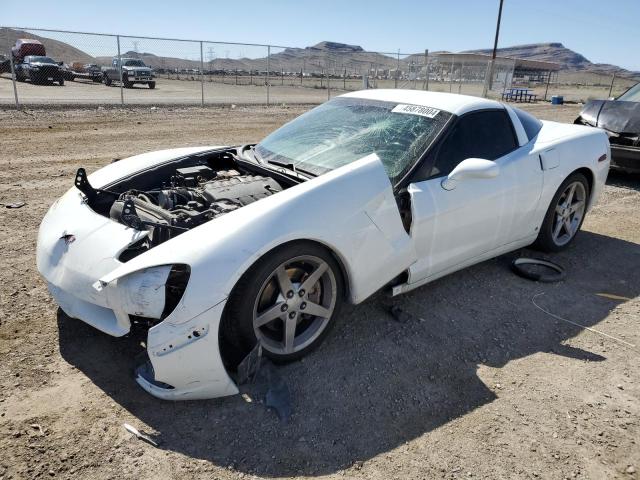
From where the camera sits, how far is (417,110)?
362 centimetres

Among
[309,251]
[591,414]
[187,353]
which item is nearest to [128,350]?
[187,353]

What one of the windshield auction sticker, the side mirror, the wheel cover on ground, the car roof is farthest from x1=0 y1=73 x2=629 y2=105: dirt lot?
the side mirror

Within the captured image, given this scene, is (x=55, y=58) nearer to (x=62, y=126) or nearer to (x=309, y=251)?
(x=62, y=126)

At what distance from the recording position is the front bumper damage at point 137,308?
2.29 metres

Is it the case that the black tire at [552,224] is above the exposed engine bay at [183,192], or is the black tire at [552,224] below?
below

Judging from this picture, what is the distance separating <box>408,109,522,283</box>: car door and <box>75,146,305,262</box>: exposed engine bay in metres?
0.88

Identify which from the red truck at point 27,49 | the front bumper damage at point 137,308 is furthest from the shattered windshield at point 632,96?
the red truck at point 27,49

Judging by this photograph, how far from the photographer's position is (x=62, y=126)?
10883 mm

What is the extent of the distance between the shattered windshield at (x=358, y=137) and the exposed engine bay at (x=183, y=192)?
0.22 metres

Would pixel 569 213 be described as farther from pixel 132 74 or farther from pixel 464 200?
pixel 132 74

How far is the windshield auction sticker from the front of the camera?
356 cm

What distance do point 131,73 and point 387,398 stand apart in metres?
24.2

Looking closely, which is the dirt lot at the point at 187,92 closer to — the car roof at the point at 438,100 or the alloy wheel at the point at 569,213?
the car roof at the point at 438,100

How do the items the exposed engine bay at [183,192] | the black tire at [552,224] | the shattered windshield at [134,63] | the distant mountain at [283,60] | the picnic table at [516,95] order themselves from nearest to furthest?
the exposed engine bay at [183,192] → the black tire at [552,224] → the distant mountain at [283,60] → the shattered windshield at [134,63] → the picnic table at [516,95]
